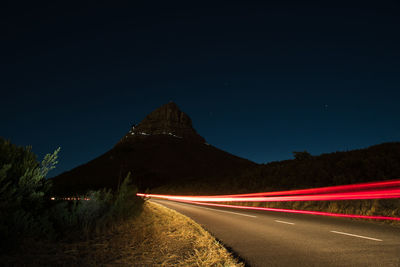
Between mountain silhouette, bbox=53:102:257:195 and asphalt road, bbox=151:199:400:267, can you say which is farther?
mountain silhouette, bbox=53:102:257:195

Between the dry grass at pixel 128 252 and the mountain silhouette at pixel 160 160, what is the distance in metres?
78.0

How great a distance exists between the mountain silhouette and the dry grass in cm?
7798

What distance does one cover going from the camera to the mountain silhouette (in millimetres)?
101500

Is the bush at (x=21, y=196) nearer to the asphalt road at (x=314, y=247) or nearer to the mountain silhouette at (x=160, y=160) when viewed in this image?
the asphalt road at (x=314, y=247)

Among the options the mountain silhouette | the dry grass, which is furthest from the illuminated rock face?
the dry grass

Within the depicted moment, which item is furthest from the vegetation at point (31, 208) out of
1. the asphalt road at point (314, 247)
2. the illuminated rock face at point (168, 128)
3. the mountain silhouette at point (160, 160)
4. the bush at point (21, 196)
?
the illuminated rock face at point (168, 128)

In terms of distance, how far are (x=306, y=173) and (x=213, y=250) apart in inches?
942

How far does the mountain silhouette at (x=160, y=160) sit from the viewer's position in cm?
10150

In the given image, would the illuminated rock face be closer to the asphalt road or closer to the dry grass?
the asphalt road

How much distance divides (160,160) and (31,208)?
126443 millimetres

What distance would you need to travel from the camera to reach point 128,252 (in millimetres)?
5148

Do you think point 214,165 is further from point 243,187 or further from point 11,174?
point 11,174

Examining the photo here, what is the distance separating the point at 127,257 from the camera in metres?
4.82

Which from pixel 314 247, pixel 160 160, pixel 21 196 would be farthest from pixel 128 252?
pixel 160 160
